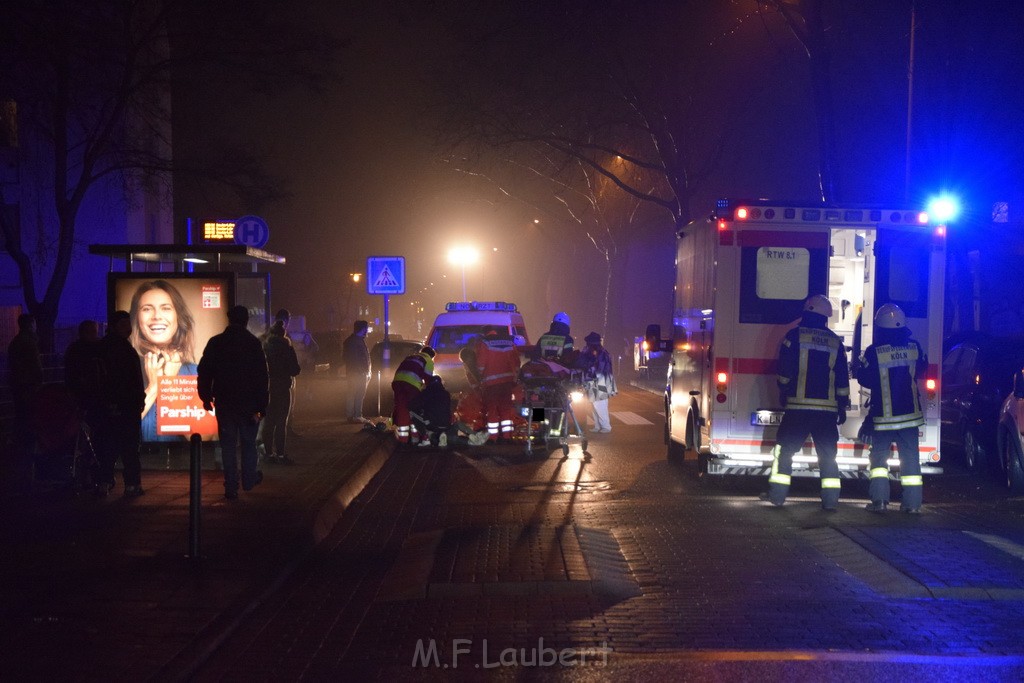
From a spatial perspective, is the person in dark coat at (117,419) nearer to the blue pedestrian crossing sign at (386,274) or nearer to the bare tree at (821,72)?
the blue pedestrian crossing sign at (386,274)

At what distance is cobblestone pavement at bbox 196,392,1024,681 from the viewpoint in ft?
19.3

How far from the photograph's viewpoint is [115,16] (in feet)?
80.4

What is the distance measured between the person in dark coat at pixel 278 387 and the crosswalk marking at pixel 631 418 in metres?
8.56

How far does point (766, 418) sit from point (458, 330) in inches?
424

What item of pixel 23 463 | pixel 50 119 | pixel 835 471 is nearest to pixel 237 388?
pixel 23 463

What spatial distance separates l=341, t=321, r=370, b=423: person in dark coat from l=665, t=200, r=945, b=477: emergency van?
353 inches

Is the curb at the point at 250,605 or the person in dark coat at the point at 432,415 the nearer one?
the curb at the point at 250,605

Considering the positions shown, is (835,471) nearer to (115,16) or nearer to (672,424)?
(672,424)

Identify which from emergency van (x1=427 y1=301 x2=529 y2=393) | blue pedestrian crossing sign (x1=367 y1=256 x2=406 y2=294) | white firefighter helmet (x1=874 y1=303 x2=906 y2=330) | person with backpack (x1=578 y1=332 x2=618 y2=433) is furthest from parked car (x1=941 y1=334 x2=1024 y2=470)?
blue pedestrian crossing sign (x1=367 y1=256 x2=406 y2=294)

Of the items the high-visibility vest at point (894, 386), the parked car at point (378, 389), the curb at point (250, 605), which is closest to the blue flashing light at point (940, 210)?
the high-visibility vest at point (894, 386)

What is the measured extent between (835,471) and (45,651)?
24.4 feet

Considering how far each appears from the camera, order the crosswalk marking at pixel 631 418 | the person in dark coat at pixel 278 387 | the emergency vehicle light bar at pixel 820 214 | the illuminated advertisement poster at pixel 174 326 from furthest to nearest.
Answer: the crosswalk marking at pixel 631 418, the person in dark coat at pixel 278 387, the illuminated advertisement poster at pixel 174 326, the emergency vehicle light bar at pixel 820 214

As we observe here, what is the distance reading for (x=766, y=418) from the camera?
11.5 meters

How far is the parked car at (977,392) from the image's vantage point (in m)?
13.3
